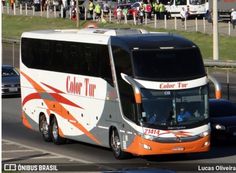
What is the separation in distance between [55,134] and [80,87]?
8.00 feet

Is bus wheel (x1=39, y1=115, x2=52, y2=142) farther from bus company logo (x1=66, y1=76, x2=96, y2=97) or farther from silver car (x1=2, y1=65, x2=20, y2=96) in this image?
silver car (x1=2, y1=65, x2=20, y2=96)

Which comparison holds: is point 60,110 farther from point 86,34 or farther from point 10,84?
point 10,84

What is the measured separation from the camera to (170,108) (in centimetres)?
2247

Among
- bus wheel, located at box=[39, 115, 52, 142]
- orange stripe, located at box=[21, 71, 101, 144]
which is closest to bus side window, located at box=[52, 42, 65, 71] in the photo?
orange stripe, located at box=[21, 71, 101, 144]

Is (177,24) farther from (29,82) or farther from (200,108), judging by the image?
(200,108)

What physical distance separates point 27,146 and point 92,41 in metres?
3.80

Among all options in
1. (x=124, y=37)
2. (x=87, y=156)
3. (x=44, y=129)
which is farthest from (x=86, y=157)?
(x=44, y=129)

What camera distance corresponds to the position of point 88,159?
23531mm

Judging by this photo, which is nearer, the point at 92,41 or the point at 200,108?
the point at 200,108

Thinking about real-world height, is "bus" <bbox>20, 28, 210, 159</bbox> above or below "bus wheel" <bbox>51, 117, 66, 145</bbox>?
above

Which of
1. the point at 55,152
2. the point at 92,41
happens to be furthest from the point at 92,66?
the point at 55,152

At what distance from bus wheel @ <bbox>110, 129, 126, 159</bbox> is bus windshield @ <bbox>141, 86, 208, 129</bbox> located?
129cm

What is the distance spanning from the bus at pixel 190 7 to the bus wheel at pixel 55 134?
47.5 m

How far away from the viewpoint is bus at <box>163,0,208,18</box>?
2911 inches
